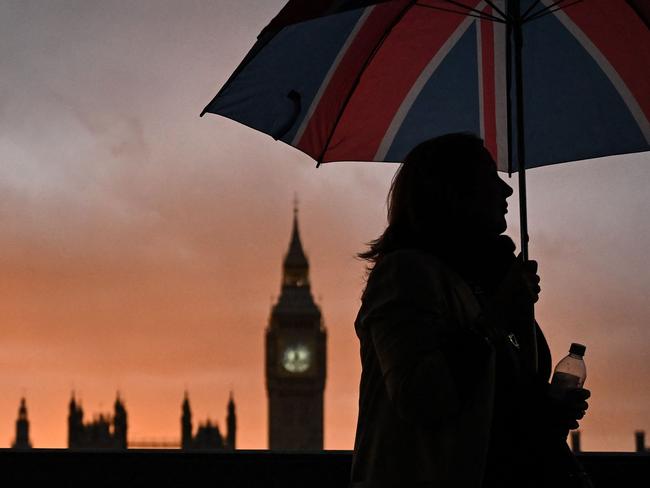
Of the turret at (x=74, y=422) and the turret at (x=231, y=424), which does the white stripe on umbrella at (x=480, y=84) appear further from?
the turret at (x=231, y=424)

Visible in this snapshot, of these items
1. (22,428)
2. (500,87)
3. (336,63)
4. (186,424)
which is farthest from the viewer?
(186,424)

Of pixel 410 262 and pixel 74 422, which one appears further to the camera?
pixel 74 422

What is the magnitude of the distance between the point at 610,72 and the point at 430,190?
1.39 metres

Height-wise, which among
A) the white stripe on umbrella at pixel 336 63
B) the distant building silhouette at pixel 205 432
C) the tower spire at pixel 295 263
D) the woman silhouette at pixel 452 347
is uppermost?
the tower spire at pixel 295 263

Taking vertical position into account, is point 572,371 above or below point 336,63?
below

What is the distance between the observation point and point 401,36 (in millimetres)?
3645

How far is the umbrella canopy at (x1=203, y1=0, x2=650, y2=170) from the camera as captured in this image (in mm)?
3482

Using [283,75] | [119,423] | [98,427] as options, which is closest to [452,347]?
[283,75]

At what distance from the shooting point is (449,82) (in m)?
3.73

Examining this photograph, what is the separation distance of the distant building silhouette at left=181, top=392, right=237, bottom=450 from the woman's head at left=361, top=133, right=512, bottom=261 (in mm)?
92992

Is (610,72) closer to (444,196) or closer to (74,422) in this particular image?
(444,196)

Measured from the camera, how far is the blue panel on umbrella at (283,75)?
11.1 ft

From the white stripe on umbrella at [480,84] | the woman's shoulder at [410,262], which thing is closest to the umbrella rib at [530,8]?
the white stripe on umbrella at [480,84]

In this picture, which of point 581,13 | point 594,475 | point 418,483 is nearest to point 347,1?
point 418,483
